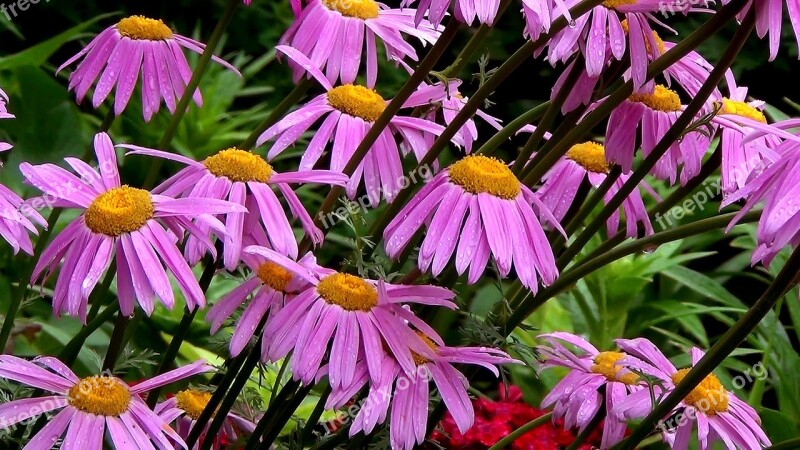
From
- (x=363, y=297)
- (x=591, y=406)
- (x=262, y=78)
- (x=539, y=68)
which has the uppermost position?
(x=363, y=297)

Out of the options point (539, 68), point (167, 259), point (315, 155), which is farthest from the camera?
point (539, 68)

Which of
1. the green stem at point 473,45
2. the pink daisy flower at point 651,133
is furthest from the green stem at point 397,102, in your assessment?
the pink daisy flower at point 651,133

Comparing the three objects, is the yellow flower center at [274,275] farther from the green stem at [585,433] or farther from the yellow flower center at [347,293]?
the green stem at [585,433]

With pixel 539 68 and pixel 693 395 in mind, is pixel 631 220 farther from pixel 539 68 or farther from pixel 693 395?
pixel 539 68

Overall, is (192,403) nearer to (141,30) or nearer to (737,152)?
(141,30)

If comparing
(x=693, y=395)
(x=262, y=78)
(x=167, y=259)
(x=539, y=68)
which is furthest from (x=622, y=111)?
(x=262, y=78)

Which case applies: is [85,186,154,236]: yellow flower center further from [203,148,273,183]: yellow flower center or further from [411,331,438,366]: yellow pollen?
[411,331,438,366]: yellow pollen
